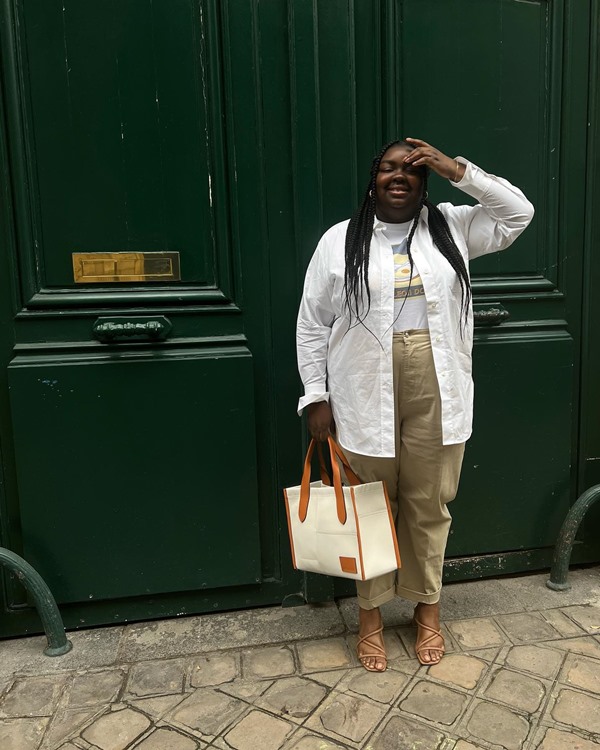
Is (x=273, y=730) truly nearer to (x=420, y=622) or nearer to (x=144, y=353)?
(x=420, y=622)

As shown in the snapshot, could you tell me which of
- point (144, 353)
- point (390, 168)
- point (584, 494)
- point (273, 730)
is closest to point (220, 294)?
point (144, 353)

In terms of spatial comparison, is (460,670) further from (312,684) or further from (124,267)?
(124,267)

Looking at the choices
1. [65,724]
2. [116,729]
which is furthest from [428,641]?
[65,724]

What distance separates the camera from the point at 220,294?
105 inches

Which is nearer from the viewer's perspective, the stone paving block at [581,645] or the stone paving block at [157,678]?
the stone paving block at [157,678]

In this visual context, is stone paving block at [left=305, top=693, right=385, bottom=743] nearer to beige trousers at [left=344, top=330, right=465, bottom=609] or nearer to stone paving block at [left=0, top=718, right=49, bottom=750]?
beige trousers at [left=344, top=330, right=465, bottom=609]

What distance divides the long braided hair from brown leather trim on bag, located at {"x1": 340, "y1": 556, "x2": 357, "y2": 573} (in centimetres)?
83

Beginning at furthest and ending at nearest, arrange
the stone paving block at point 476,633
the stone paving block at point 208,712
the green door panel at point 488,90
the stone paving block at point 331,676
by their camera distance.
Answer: the green door panel at point 488,90, the stone paving block at point 476,633, the stone paving block at point 331,676, the stone paving block at point 208,712

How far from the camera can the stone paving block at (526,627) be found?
256 centimetres

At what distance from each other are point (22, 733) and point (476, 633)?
1.74 metres

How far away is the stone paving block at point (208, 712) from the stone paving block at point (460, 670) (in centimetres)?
74

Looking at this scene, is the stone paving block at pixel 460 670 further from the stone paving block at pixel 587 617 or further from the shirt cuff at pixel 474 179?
the shirt cuff at pixel 474 179

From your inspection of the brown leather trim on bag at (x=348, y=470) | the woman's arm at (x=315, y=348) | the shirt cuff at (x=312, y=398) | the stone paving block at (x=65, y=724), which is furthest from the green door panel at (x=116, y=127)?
the stone paving block at (x=65, y=724)

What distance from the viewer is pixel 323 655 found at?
2484 mm
